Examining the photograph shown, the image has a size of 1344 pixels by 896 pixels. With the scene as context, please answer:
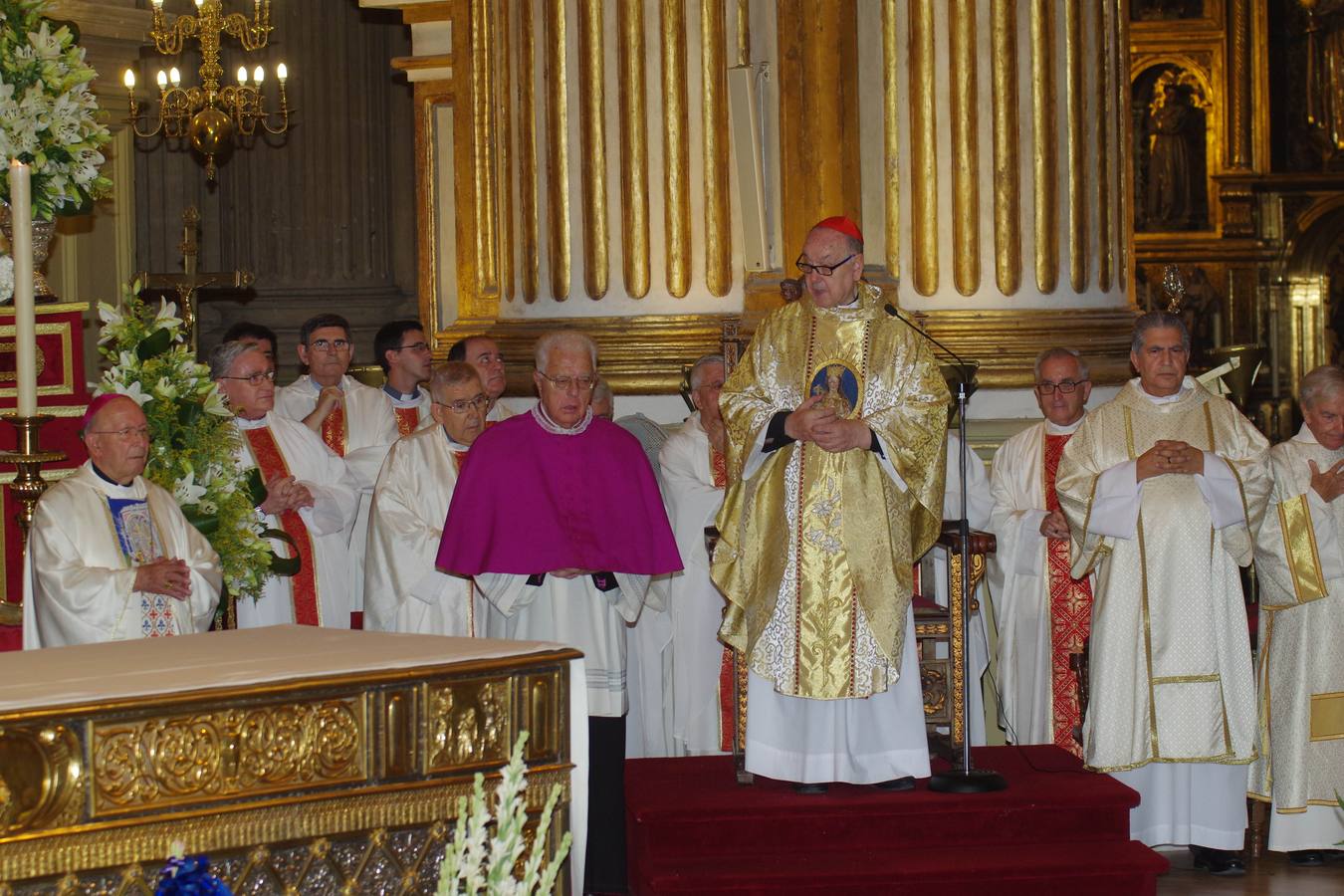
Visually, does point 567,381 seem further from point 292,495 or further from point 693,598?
point 693,598

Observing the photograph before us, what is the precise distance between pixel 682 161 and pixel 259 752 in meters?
5.28

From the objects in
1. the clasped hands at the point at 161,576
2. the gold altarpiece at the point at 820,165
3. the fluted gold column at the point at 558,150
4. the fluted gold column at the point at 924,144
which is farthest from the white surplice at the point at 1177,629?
the clasped hands at the point at 161,576

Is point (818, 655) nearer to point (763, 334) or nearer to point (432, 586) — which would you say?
point (763, 334)

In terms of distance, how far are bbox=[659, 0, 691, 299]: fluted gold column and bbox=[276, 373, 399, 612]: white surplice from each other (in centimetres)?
138

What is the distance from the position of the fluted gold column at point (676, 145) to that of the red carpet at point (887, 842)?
300 centimetres

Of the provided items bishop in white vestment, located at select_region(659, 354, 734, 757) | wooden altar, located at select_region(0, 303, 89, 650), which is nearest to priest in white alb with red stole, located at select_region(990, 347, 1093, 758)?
bishop in white vestment, located at select_region(659, 354, 734, 757)

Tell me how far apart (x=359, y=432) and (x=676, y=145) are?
1.87 metres

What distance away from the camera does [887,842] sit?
Answer: 5.59 m

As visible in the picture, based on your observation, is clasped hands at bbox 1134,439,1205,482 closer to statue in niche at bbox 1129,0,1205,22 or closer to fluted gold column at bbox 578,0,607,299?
fluted gold column at bbox 578,0,607,299

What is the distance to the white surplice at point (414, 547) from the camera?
21.9 feet

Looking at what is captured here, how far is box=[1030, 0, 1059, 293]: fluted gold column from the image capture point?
26.7ft

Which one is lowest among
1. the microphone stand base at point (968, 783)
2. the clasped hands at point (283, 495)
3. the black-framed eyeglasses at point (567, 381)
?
the microphone stand base at point (968, 783)

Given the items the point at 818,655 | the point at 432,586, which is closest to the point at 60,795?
the point at 818,655

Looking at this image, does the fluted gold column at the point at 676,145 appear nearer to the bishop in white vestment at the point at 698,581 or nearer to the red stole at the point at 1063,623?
the bishop in white vestment at the point at 698,581
